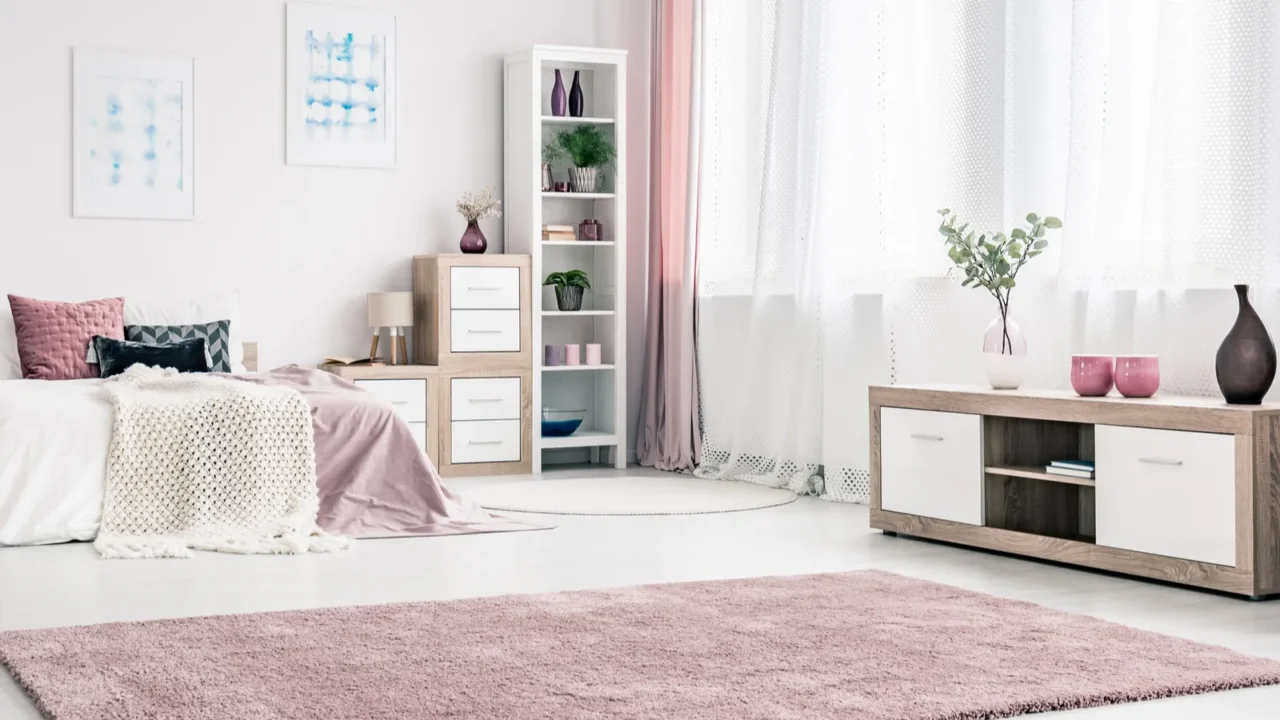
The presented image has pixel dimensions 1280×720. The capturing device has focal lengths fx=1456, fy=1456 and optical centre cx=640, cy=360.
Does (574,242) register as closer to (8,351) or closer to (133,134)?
(133,134)

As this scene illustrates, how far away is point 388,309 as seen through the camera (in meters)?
6.55

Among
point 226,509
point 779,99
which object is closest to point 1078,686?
point 226,509

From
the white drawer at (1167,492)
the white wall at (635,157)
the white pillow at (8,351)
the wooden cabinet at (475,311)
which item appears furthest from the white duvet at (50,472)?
the white wall at (635,157)

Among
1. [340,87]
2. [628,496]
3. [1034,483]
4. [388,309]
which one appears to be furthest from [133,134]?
[1034,483]

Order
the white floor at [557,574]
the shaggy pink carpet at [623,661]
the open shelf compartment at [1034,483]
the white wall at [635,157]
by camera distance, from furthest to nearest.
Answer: the white wall at [635,157] → the open shelf compartment at [1034,483] → the white floor at [557,574] → the shaggy pink carpet at [623,661]

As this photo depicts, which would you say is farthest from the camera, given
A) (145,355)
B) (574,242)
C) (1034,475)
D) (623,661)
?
(574,242)

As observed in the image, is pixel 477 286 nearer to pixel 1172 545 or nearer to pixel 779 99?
pixel 779 99

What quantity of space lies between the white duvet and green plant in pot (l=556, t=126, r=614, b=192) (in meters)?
2.91

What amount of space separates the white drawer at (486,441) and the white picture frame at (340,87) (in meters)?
1.31

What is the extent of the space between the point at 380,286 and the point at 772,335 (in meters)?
1.94

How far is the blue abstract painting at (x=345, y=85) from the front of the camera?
6.70 m

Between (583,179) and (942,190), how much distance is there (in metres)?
2.26

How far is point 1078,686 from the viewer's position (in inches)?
103

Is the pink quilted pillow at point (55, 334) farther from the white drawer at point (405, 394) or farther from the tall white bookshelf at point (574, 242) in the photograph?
the tall white bookshelf at point (574, 242)
